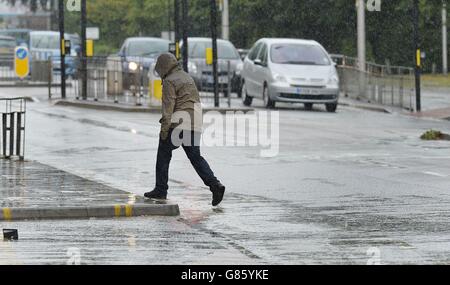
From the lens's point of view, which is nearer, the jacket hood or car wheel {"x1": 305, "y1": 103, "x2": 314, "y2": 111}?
the jacket hood

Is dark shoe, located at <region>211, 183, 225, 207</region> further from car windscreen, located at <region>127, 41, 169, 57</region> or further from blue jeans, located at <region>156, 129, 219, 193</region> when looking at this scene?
car windscreen, located at <region>127, 41, 169, 57</region>

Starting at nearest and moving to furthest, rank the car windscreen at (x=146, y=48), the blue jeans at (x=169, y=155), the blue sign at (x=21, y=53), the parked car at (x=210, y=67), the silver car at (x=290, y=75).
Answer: the blue jeans at (x=169, y=155)
the silver car at (x=290, y=75)
the parked car at (x=210, y=67)
the car windscreen at (x=146, y=48)
the blue sign at (x=21, y=53)

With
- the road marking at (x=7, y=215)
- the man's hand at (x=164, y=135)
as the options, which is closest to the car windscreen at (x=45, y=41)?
the man's hand at (x=164, y=135)

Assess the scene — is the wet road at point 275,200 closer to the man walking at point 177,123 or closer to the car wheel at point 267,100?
the man walking at point 177,123

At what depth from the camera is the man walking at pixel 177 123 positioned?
48.4 ft

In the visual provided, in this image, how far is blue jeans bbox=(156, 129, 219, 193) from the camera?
14.8 m

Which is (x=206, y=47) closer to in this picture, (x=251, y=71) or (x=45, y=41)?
(x=251, y=71)

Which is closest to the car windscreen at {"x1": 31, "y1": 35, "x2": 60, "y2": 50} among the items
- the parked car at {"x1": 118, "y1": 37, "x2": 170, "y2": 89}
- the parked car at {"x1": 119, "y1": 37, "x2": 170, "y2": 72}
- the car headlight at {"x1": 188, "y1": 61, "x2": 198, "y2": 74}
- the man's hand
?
the parked car at {"x1": 118, "y1": 37, "x2": 170, "y2": 89}

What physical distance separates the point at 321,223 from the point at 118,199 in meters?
2.41

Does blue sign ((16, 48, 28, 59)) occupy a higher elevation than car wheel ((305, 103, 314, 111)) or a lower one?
higher

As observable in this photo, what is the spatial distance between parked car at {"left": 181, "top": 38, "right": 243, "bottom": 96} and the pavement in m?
20.7

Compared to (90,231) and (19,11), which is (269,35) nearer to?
(90,231)

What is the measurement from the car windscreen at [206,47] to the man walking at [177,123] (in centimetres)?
2439
